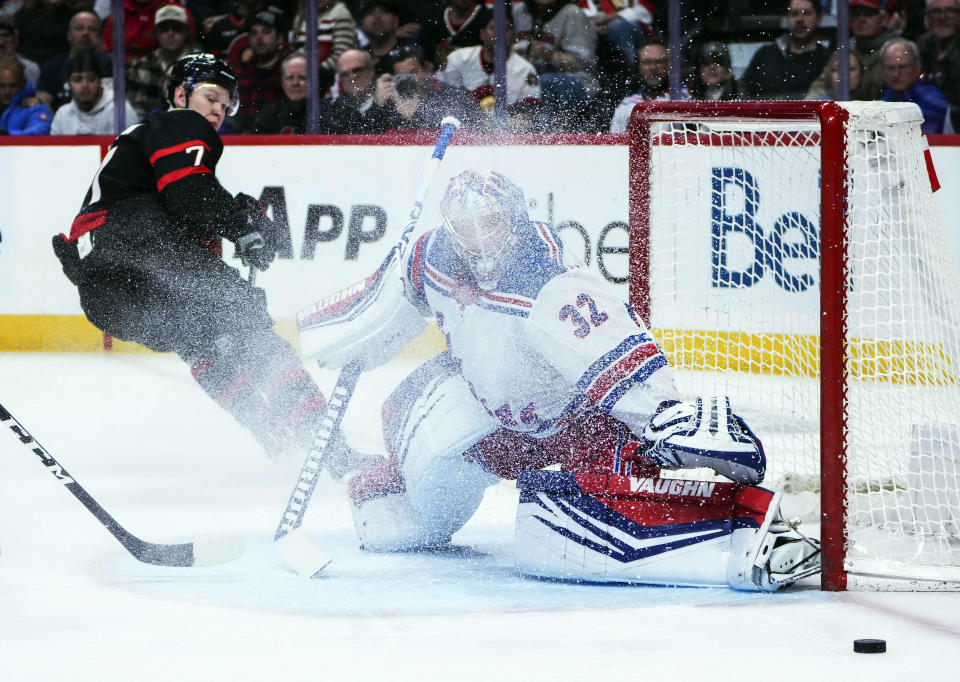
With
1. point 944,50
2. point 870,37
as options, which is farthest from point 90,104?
point 944,50

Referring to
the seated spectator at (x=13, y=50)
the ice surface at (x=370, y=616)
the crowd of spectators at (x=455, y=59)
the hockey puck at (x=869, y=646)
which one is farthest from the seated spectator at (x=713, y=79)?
the hockey puck at (x=869, y=646)

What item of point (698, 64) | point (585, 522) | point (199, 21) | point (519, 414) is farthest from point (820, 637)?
point (199, 21)

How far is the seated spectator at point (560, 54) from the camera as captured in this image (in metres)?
5.55

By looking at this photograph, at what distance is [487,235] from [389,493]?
61 centimetres

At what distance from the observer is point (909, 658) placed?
2.11 metres

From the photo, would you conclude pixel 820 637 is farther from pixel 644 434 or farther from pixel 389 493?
pixel 389 493

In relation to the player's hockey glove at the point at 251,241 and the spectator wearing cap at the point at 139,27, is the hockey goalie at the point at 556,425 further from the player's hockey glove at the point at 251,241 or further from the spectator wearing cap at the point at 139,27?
the spectator wearing cap at the point at 139,27

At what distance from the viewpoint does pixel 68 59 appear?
6.12 metres

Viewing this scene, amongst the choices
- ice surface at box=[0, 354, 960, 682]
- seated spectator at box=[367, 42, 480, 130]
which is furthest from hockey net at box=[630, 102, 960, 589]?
seated spectator at box=[367, 42, 480, 130]

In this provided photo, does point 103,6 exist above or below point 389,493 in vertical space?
Answer: above

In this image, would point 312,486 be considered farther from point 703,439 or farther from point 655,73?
point 655,73

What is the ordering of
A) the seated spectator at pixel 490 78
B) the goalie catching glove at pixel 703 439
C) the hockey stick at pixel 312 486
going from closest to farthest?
the goalie catching glove at pixel 703 439, the hockey stick at pixel 312 486, the seated spectator at pixel 490 78

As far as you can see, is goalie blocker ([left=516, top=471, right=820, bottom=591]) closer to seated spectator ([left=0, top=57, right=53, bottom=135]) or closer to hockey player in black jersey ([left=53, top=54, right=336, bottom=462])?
hockey player in black jersey ([left=53, top=54, right=336, bottom=462])

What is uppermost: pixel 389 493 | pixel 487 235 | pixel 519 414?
pixel 487 235
